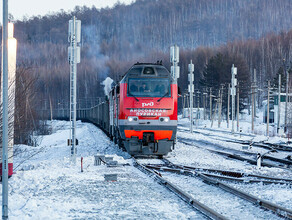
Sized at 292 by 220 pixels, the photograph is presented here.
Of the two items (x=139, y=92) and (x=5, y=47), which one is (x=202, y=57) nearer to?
(x=139, y=92)

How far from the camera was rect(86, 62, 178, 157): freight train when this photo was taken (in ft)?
54.9

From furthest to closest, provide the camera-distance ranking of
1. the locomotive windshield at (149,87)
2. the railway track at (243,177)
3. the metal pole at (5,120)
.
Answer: the locomotive windshield at (149,87) → the railway track at (243,177) → the metal pole at (5,120)

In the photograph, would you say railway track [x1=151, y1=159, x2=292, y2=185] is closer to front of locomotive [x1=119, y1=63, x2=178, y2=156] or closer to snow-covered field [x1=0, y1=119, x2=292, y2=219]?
snow-covered field [x1=0, y1=119, x2=292, y2=219]

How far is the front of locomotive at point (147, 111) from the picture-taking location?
16719 mm

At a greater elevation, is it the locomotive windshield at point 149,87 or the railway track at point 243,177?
the locomotive windshield at point 149,87

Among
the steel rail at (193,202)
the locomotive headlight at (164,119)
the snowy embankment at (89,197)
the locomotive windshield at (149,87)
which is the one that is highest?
the locomotive windshield at (149,87)

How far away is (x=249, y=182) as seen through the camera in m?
11.0

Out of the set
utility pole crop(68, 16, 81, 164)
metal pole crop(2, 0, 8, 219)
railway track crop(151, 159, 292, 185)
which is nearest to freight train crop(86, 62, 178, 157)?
utility pole crop(68, 16, 81, 164)

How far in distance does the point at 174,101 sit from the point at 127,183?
6307 mm

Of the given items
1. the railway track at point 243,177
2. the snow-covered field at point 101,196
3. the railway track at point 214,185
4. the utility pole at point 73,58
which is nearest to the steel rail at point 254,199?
the railway track at point 214,185

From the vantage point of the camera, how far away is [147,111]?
1672 centimetres

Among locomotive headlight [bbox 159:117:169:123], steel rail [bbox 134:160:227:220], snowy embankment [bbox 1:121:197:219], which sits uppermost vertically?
locomotive headlight [bbox 159:117:169:123]

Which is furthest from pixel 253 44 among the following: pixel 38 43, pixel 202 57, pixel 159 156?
pixel 159 156

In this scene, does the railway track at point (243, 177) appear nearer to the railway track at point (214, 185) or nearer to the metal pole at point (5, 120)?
the railway track at point (214, 185)
